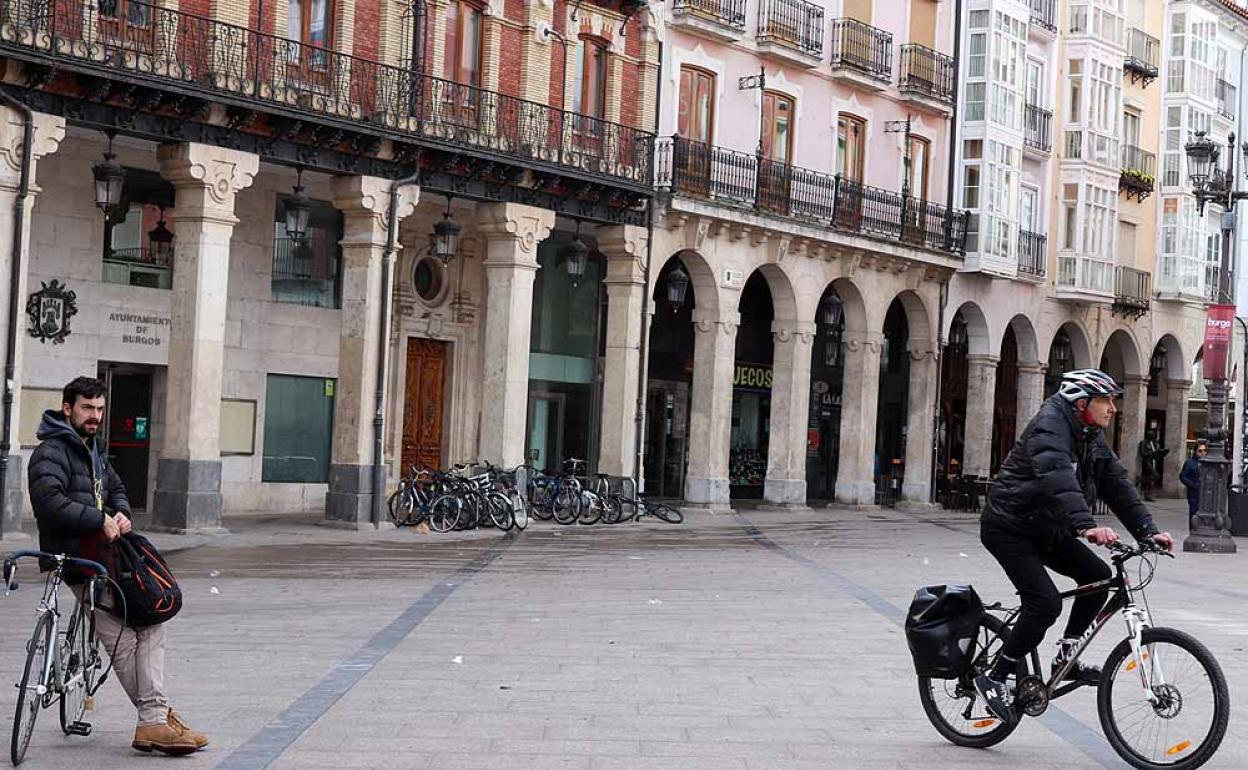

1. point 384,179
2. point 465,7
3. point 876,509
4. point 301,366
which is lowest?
point 876,509

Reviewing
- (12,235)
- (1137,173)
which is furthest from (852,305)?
(12,235)

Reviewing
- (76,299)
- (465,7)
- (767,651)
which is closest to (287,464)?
(76,299)

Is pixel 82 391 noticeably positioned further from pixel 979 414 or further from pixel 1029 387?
pixel 1029 387

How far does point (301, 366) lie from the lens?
28359 millimetres

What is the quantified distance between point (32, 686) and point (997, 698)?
435 cm

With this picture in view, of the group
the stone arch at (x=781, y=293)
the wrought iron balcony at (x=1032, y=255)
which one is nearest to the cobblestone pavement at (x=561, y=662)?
the stone arch at (x=781, y=293)

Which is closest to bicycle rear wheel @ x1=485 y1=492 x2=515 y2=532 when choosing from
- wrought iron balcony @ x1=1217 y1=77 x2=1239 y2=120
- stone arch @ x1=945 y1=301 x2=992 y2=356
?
stone arch @ x1=945 y1=301 x2=992 y2=356

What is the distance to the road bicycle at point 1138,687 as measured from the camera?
25.8 ft

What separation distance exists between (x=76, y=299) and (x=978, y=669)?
18.5m

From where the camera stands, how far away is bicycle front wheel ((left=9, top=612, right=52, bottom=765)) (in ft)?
24.6

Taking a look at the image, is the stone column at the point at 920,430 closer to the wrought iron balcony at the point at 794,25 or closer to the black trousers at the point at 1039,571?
the wrought iron balcony at the point at 794,25

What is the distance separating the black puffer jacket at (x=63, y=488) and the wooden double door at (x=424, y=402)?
73.1 feet

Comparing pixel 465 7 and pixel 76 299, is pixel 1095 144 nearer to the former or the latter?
pixel 465 7

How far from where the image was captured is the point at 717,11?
3341 cm
